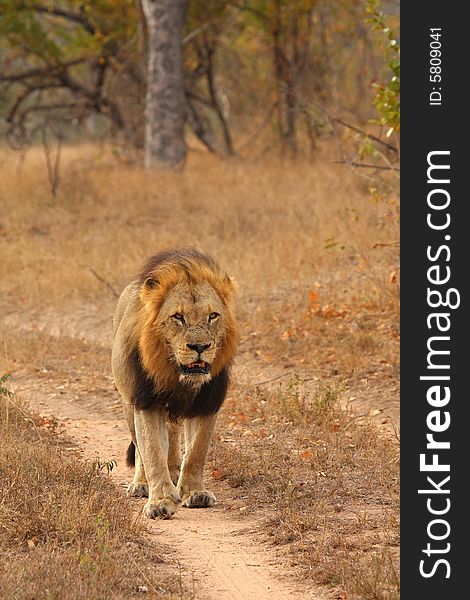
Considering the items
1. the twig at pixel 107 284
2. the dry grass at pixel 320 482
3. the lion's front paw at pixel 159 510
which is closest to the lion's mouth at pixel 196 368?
the lion's front paw at pixel 159 510

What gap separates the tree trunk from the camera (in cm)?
1759

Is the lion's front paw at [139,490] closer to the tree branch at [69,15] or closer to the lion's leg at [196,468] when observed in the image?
the lion's leg at [196,468]

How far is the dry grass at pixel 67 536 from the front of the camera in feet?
14.7

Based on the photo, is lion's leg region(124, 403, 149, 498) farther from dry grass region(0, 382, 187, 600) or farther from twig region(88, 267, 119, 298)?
twig region(88, 267, 119, 298)

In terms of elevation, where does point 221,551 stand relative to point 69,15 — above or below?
below

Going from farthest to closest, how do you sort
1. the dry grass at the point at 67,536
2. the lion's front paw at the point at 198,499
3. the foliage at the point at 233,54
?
1. the foliage at the point at 233,54
2. the lion's front paw at the point at 198,499
3. the dry grass at the point at 67,536

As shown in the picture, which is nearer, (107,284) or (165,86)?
(107,284)

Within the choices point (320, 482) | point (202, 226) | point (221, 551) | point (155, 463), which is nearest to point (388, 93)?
point (320, 482)

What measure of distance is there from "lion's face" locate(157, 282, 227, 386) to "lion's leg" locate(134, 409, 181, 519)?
37cm

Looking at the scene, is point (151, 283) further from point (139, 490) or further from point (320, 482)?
point (320, 482)

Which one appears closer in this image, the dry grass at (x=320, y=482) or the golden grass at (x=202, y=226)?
the dry grass at (x=320, y=482)

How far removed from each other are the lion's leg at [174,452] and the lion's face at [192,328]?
3.04 ft

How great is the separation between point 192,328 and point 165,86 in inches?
505

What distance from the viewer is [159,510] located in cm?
579
